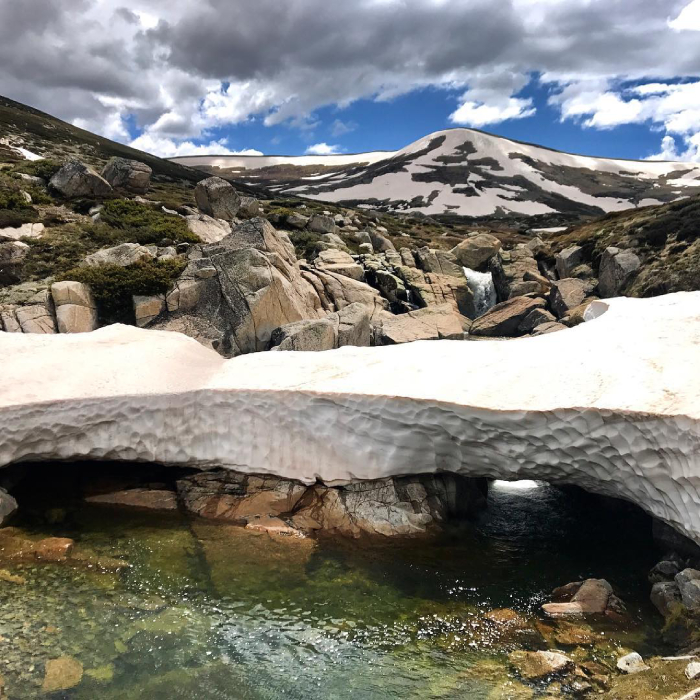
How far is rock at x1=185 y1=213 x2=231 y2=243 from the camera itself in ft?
128

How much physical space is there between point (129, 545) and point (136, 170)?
43.3 meters

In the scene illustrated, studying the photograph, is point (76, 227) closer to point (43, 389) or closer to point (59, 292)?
point (59, 292)

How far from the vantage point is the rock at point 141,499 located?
14.6m

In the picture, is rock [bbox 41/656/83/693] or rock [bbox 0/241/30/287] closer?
rock [bbox 41/656/83/693]

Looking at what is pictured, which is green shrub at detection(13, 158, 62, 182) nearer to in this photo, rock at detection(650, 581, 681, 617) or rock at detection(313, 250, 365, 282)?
rock at detection(313, 250, 365, 282)

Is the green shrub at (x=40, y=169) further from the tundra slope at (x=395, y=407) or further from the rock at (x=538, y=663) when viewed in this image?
the rock at (x=538, y=663)

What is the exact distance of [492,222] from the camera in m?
123

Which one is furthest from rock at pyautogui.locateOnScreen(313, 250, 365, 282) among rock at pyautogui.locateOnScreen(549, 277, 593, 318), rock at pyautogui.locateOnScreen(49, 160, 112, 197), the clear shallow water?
the clear shallow water

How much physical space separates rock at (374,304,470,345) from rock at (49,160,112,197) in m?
25.8

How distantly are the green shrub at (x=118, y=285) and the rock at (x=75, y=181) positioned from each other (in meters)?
16.6

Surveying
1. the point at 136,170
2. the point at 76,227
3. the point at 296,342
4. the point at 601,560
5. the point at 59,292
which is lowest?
the point at 601,560

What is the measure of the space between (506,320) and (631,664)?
31.2 m

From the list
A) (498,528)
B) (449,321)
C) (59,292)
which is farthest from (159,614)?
(449,321)

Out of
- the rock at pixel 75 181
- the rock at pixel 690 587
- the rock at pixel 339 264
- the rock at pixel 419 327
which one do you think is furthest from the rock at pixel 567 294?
the rock at pixel 75 181
